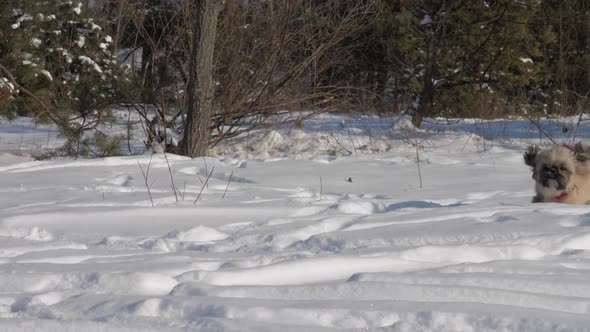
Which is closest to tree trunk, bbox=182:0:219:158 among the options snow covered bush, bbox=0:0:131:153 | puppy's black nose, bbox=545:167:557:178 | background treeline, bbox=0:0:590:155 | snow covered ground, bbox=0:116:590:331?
background treeline, bbox=0:0:590:155

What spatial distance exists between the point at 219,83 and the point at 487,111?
19.6 ft

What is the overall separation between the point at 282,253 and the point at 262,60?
273 inches

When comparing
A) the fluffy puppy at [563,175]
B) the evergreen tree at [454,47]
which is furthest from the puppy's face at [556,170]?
the evergreen tree at [454,47]

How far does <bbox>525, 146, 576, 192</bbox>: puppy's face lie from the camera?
591cm

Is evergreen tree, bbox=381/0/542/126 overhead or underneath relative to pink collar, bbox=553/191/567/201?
overhead

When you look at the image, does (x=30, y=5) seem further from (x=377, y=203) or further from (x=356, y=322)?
(x=356, y=322)

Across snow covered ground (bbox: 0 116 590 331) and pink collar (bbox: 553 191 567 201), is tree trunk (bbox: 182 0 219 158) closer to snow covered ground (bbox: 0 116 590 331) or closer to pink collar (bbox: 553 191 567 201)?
snow covered ground (bbox: 0 116 590 331)

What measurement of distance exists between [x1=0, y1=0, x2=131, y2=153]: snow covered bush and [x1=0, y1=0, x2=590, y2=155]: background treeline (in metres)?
0.03

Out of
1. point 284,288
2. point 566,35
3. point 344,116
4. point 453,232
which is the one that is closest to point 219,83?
point 344,116

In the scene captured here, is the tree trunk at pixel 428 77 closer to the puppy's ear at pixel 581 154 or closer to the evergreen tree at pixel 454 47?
the evergreen tree at pixel 454 47

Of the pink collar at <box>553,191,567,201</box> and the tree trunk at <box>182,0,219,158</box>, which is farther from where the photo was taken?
the tree trunk at <box>182,0,219,158</box>

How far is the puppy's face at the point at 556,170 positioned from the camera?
5910 millimetres

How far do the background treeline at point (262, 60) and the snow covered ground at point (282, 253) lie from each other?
2425mm

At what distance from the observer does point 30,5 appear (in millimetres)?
12617
